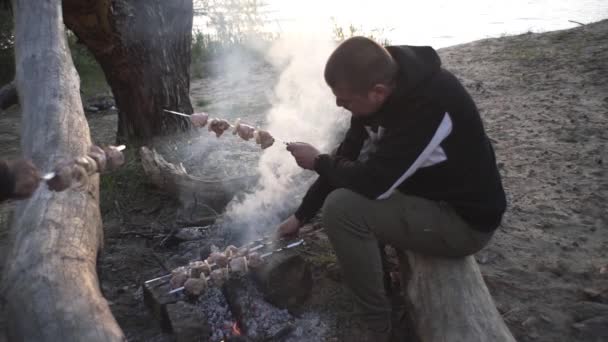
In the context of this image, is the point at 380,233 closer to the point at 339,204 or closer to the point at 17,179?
the point at 339,204

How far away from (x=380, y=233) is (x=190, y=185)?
7.27 ft

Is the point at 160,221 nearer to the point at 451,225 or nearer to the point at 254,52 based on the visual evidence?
the point at 451,225

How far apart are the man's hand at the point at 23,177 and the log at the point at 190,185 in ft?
6.67

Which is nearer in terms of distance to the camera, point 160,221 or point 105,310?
point 105,310

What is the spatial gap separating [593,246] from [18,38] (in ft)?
16.3

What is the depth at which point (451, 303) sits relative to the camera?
8.09ft

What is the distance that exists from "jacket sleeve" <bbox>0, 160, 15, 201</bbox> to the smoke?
1763 mm

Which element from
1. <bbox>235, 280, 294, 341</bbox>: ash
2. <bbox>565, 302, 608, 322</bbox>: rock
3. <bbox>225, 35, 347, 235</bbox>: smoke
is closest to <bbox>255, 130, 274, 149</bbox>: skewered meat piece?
<bbox>225, 35, 347, 235</bbox>: smoke

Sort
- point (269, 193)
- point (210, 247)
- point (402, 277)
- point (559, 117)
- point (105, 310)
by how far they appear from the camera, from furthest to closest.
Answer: point (559, 117) < point (269, 193) < point (210, 247) < point (402, 277) < point (105, 310)

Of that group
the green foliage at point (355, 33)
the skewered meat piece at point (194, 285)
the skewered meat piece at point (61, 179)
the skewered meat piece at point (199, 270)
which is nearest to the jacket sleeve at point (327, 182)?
the skewered meat piece at point (199, 270)

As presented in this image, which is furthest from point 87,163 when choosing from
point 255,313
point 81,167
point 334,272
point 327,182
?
point 334,272

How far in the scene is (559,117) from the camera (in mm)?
5809

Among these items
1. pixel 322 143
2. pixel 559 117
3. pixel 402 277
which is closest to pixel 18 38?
pixel 322 143

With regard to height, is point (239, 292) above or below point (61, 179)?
below
